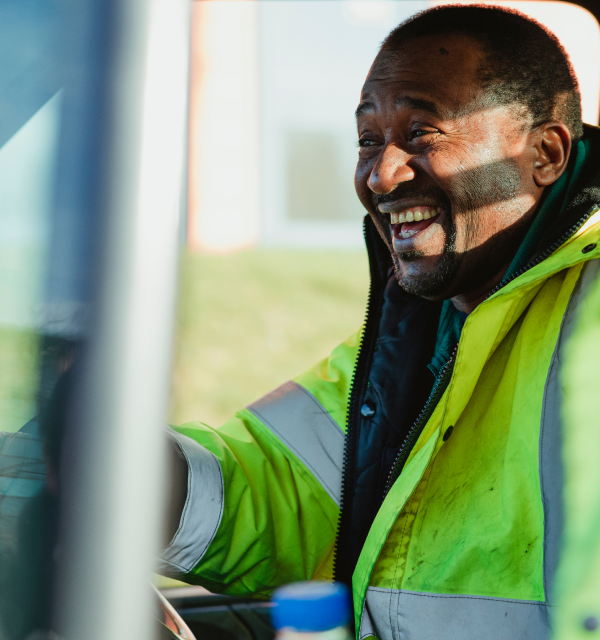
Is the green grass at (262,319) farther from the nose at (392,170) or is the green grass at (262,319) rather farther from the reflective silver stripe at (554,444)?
the reflective silver stripe at (554,444)

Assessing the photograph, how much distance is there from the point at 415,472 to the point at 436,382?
216mm

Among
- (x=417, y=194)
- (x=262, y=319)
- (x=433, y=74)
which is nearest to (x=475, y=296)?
(x=417, y=194)

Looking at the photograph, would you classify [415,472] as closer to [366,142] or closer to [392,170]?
[392,170]

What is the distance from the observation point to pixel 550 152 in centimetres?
168

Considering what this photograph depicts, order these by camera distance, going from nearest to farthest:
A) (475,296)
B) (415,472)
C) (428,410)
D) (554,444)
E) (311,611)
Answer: (311,611) → (554,444) → (415,472) → (428,410) → (475,296)

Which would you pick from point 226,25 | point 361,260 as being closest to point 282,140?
point 361,260

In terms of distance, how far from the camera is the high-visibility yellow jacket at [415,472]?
1.21m

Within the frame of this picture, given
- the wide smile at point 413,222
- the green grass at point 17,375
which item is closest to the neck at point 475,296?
the wide smile at point 413,222

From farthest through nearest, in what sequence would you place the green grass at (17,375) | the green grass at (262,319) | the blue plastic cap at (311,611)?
the green grass at (262,319)
the blue plastic cap at (311,611)
the green grass at (17,375)

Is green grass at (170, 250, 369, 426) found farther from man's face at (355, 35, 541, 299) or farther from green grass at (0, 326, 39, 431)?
green grass at (0, 326, 39, 431)

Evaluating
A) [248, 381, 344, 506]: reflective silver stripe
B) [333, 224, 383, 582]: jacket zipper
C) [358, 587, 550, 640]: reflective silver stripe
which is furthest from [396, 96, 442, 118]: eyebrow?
[358, 587, 550, 640]: reflective silver stripe

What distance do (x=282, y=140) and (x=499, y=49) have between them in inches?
358

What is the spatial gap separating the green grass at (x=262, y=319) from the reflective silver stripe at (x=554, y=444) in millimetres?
5418

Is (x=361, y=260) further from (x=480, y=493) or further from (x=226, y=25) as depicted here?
(x=480, y=493)
